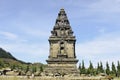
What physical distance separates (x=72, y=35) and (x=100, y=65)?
2097 cm

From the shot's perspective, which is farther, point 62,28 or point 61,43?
point 62,28

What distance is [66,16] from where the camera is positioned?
71.1 m

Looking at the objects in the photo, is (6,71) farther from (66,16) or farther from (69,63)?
(66,16)

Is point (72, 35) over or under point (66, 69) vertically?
over

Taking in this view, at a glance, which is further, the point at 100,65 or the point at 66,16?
the point at 100,65

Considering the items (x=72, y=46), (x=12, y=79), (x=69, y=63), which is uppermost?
(x=72, y=46)

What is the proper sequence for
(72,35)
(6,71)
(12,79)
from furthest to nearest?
(72,35), (6,71), (12,79)

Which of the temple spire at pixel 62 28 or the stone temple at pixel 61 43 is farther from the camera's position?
the temple spire at pixel 62 28

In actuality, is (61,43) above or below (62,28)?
below

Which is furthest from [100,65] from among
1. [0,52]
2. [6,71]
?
[0,52]

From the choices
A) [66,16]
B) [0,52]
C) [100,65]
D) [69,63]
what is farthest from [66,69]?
[0,52]

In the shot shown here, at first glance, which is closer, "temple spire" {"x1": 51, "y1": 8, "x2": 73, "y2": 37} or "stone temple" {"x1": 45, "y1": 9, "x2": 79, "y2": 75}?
"stone temple" {"x1": 45, "y1": 9, "x2": 79, "y2": 75}

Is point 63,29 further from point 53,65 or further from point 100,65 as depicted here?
point 100,65

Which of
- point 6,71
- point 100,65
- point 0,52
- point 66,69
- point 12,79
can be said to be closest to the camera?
point 12,79
